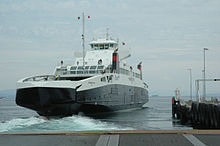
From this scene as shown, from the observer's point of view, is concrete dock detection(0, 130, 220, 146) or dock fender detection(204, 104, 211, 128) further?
dock fender detection(204, 104, 211, 128)

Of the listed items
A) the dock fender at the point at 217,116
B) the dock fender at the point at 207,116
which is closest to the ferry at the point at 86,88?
the dock fender at the point at 207,116

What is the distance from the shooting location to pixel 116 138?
7.12 meters

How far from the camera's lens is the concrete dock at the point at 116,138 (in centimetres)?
659

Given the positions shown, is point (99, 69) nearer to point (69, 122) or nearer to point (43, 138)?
point (69, 122)

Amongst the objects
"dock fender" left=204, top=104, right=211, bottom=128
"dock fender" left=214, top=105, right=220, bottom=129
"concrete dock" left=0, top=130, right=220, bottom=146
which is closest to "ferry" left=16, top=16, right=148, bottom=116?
"dock fender" left=204, top=104, right=211, bottom=128

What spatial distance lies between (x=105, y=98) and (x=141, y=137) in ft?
68.9

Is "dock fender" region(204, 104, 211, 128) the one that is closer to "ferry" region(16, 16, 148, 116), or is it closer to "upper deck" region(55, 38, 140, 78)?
"ferry" region(16, 16, 148, 116)

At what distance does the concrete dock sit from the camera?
659cm

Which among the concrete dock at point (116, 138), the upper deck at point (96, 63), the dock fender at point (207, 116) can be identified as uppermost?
the upper deck at point (96, 63)

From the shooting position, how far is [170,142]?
671 cm

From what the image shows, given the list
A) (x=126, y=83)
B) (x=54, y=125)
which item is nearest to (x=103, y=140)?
(x=54, y=125)

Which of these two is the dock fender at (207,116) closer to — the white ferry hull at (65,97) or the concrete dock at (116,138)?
the white ferry hull at (65,97)

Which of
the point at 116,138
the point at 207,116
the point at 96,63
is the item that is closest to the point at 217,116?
the point at 207,116

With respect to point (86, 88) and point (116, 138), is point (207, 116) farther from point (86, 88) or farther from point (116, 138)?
point (116, 138)
